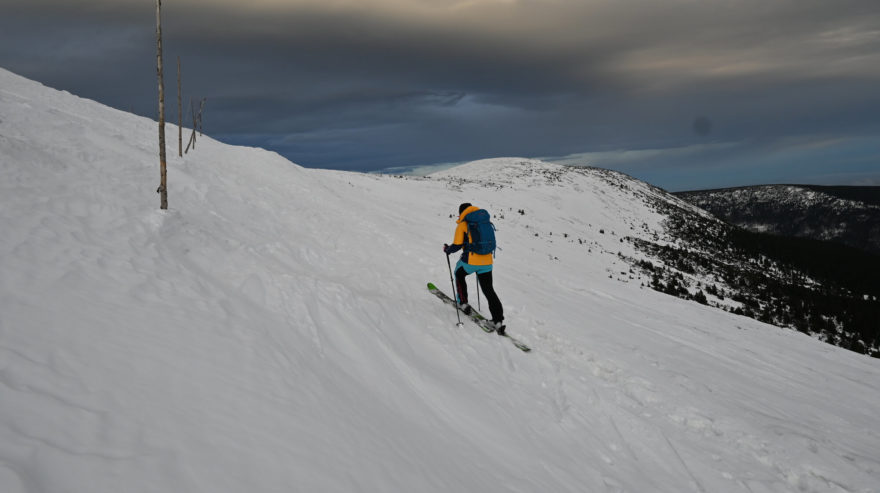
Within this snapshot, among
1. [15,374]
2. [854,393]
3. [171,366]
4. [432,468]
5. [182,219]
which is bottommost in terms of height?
[854,393]

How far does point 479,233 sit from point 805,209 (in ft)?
762

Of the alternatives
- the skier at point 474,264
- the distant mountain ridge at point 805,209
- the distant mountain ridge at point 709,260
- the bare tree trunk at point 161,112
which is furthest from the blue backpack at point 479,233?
the distant mountain ridge at point 805,209

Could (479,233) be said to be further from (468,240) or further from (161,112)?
(161,112)

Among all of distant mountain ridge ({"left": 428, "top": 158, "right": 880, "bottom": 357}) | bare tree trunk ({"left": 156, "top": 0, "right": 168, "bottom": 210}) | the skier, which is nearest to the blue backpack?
the skier

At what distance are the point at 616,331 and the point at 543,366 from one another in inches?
139

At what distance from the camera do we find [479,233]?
7234 millimetres

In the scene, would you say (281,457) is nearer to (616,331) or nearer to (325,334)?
(325,334)

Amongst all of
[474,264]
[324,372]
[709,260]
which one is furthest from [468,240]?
[709,260]

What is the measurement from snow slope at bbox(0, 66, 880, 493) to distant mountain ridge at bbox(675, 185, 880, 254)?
617 feet

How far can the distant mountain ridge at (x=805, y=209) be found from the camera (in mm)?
156625

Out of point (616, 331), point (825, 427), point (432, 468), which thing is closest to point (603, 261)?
point (616, 331)

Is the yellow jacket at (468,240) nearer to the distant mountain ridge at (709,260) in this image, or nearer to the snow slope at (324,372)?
the snow slope at (324,372)

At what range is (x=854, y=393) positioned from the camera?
775cm

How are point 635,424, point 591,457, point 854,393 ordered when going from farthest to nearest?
point 854,393, point 635,424, point 591,457
